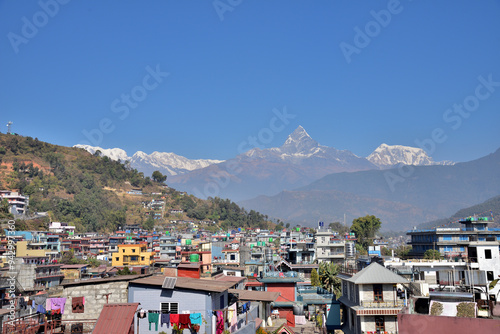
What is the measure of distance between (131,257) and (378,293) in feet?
225

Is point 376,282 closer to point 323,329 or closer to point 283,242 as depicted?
point 323,329

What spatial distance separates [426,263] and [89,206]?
431 feet

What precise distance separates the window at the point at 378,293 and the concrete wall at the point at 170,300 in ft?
42.5

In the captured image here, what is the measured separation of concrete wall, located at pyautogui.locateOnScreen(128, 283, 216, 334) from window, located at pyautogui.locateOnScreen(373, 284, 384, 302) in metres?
12.9

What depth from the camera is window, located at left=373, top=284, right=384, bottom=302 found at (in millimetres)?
32969

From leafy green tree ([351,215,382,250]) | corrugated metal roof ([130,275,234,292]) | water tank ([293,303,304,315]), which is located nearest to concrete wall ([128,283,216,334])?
corrugated metal roof ([130,275,234,292])

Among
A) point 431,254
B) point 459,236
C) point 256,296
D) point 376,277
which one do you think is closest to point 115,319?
point 256,296

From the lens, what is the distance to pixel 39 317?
25.2m

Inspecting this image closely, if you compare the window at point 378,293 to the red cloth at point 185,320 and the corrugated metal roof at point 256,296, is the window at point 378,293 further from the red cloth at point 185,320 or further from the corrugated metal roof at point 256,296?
the red cloth at point 185,320

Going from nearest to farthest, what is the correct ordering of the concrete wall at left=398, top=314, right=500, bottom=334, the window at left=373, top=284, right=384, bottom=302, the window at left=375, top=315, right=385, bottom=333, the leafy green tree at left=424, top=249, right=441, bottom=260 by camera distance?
the concrete wall at left=398, top=314, right=500, bottom=334 < the window at left=375, top=315, right=385, bottom=333 < the window at left=373, top=284, right=384, bottom=302 < the leafy green tree at left=424, top=249, right=441, bottom=260

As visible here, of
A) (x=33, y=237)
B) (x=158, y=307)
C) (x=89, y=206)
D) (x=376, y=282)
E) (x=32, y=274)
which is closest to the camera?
(x=158, y=307)

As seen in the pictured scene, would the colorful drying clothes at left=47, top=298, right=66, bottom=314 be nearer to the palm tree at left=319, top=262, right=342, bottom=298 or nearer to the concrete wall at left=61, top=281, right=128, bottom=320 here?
the concrete wall at left=61, top=281, right=128, bottom=320

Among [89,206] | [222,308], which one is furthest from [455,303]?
[89,206]

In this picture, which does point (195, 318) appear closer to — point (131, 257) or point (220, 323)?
point (220, 323)
